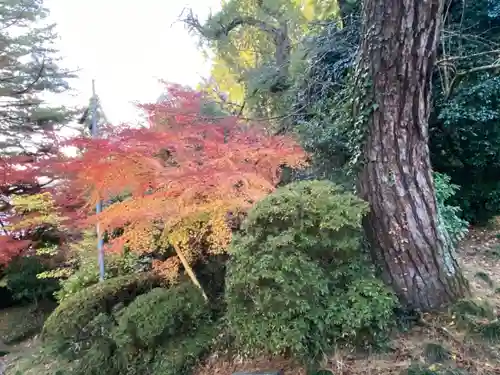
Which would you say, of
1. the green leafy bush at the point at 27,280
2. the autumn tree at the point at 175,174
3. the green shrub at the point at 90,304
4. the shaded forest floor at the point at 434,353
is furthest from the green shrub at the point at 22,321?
the shaded forest floor at the point at 434,353

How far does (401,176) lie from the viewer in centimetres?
264

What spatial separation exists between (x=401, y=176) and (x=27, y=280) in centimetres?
744

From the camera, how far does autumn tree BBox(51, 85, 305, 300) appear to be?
10.5ft

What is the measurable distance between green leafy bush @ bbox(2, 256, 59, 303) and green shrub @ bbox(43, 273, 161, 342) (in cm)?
382

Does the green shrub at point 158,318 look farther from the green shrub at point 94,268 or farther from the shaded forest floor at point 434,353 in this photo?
the green shrub at point 94,268

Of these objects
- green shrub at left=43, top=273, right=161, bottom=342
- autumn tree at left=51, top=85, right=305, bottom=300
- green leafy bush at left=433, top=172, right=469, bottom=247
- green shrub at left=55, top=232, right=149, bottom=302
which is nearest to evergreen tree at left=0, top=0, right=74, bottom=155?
green shrub at left=55, top=232, right=149, bottom=302

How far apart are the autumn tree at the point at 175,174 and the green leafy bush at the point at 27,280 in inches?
177

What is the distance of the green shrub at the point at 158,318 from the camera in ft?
10.4

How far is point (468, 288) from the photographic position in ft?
9.09

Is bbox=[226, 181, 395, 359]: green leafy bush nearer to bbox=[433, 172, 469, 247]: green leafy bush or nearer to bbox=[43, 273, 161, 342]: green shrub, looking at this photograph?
bbox=[43, 273, 161, 342]: green shrub

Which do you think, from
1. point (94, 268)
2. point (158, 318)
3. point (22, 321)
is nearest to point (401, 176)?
point (158, 318)

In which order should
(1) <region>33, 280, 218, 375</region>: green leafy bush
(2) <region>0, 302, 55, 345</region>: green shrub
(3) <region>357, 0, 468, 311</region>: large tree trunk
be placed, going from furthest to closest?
(2) <region>0, 302, 55, 345</region>: green shrub < (1) <region>33, 280, 218, 375</region>: green leafy bush < (3) <region>357, 0, 468, 311</region>: large tree trunk

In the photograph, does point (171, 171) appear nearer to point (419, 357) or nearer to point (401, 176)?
point (401, 176)

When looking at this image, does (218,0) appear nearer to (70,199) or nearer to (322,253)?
(70,199)
